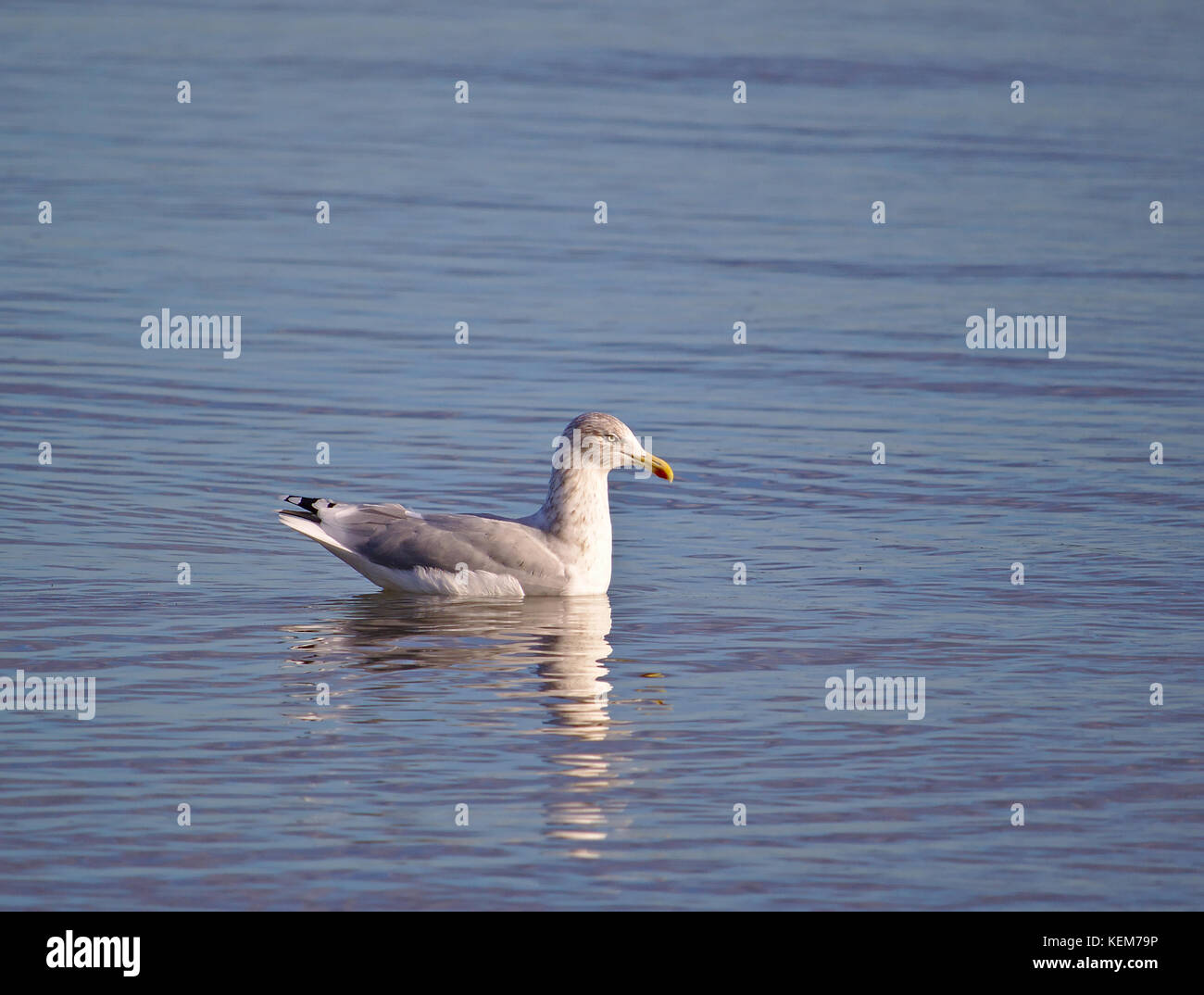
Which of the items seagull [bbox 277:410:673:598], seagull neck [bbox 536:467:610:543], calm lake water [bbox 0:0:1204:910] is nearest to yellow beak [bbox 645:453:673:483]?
seagull [bbox 277:410:673:598]

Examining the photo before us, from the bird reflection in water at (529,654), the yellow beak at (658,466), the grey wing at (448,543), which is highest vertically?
the yellow beak at (658,466)

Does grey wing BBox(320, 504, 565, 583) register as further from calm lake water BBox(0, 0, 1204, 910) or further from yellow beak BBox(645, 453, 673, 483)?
yellow beak BBox(645, 453, 673, 483)

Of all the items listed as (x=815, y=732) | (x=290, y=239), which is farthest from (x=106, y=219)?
(x=815, y=732)

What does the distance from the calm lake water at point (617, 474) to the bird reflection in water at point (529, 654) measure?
4 cm

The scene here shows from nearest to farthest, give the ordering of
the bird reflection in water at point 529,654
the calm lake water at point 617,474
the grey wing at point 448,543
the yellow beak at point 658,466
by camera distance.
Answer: the calm lake water at point 617,474 < the bird reflection in water at point 529,654 < the grey wing at point 448,543 < the yellow beak at point 658,466

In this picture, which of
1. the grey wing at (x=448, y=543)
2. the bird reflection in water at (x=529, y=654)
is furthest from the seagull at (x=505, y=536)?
the bird reflection in water at (x=529, y=654)

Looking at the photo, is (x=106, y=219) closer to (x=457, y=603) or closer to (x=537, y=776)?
(x=457, y=603)

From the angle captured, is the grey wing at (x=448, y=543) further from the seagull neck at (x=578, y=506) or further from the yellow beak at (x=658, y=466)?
the yellow beak at (x=658, y=466)

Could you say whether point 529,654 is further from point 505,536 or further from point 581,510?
point 581,510

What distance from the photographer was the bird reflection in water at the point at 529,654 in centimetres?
924

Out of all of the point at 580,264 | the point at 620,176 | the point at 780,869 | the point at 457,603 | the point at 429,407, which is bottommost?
the point at 780,869

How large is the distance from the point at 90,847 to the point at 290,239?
16322 millimetres

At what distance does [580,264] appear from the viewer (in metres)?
23.6

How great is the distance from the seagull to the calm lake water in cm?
22
